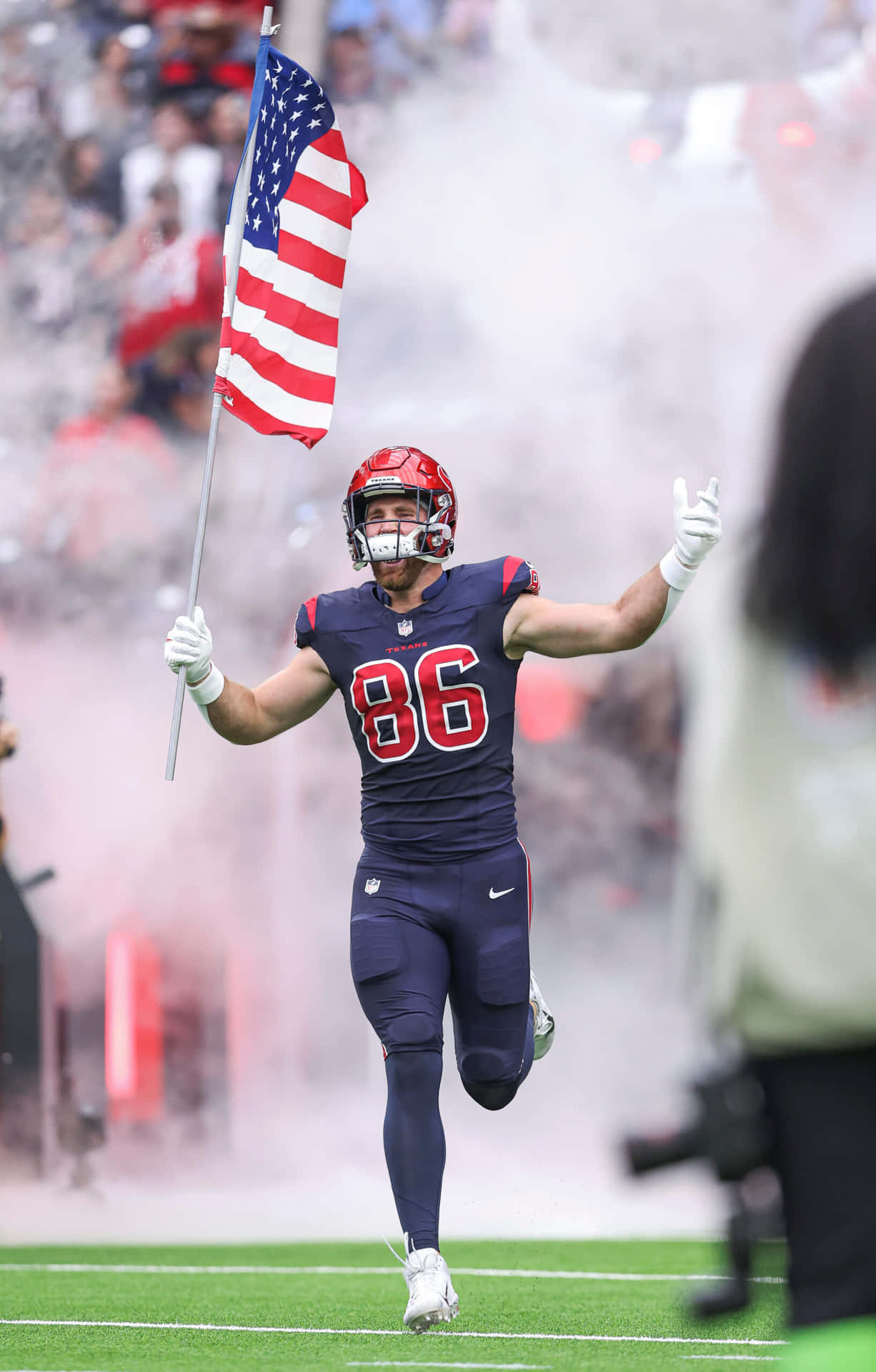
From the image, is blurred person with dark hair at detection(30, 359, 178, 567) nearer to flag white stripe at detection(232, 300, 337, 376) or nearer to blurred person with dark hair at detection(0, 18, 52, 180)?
blurred person with dark hair at detection(0, 18, 52, 180)

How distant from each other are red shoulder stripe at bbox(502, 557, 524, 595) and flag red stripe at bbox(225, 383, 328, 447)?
94 centimetres

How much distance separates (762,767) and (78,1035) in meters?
6.39

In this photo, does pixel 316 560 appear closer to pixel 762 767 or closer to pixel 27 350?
pixel 27 350

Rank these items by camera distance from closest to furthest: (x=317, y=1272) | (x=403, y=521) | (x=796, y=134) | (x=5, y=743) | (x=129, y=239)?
(x=403, y=521), (x=317, y=1272), (x=5, y=743), (x=796, y=134), (x=129, y=239)

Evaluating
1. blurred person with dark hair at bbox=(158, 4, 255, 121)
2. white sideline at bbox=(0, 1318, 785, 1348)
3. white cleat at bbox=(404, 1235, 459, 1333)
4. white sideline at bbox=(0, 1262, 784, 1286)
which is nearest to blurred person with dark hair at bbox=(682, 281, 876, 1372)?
white sideline at bbox=(0, 1318, 785, 1348)

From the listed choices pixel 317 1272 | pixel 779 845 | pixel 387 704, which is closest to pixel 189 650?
pixel 387 704

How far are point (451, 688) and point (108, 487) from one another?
4.41m

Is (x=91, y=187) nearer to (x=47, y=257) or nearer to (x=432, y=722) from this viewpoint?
(x=47, y=257)

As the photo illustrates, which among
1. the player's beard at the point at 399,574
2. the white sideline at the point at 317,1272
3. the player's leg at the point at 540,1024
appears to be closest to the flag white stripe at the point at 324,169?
the player's beard at the point at 399,574

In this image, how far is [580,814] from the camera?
7551 mm

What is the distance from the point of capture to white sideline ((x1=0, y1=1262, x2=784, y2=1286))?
15.5 ft

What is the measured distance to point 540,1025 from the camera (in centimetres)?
421

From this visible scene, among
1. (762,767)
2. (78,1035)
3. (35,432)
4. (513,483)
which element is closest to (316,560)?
(513,483)

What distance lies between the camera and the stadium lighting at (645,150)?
7789mm
